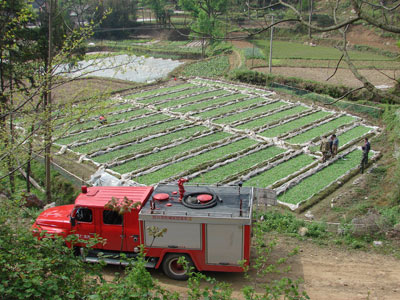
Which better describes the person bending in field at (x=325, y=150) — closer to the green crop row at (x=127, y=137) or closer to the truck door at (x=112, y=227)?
the green crop row at (x=127, y=137)

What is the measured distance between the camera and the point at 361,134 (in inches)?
1005

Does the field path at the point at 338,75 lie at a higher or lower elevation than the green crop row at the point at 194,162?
higher

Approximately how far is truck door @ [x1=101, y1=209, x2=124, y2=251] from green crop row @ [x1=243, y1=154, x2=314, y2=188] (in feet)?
28.2

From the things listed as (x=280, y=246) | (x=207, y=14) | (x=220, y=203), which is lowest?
(x=280, y=246)

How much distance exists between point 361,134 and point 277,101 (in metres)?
8.30

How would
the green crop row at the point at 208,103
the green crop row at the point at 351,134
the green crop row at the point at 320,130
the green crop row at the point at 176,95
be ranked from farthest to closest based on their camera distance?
the green crop row at the point at 176,95, the green crop row at the point at 208,103, the green crop row at the point at 320,130, the green crop row at the point at 351,134

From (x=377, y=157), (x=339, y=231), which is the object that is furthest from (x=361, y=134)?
(x=339, y=231)

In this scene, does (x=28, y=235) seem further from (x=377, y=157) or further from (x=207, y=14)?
(x=207, y=14)

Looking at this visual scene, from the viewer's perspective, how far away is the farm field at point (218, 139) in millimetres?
20125

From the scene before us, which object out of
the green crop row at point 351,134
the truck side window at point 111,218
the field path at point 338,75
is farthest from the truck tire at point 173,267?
the field path at point 338,75

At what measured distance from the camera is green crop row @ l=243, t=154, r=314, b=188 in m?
19.4

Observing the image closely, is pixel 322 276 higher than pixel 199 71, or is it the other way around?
pixel 199 71

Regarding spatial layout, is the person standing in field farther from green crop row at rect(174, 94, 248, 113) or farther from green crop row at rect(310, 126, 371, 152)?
green crop row at rect(174, 94, 248, 113)

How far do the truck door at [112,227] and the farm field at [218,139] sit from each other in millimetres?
7728
